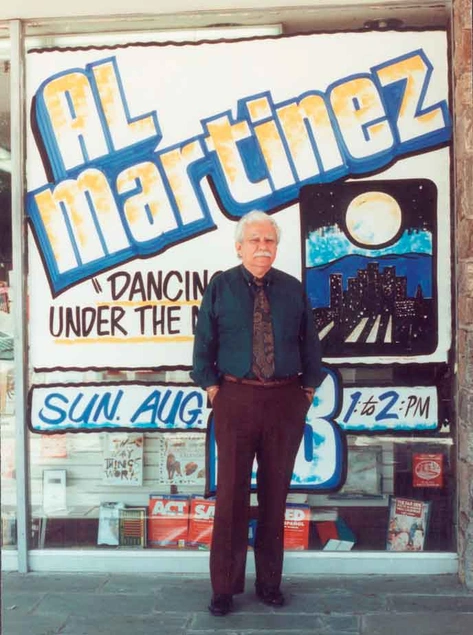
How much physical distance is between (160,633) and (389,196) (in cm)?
272

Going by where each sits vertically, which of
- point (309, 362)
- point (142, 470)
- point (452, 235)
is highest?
point (452, 235)

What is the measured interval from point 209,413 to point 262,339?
97cm

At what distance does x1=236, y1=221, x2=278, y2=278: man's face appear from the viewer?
4020 millimetres

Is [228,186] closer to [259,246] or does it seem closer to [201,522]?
[259,246]

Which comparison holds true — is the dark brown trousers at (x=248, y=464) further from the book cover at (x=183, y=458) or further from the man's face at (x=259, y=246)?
the book cover at (x=183, y=458)

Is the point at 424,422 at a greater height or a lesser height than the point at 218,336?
lesser

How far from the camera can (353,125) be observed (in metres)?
4.71

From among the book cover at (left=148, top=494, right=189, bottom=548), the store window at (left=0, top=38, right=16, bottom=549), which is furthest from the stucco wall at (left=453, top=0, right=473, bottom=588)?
the store window at (left=0, top=38, right=16, bottom=549)

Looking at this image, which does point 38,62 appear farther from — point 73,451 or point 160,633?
point 160,633

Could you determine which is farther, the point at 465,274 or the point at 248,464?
the point at 465,274

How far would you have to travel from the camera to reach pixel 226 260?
477cm

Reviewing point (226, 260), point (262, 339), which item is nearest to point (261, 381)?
point (262, 339)

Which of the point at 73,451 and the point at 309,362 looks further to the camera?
the point at 73,451

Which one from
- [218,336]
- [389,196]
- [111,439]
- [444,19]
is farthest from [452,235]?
[111,439]
